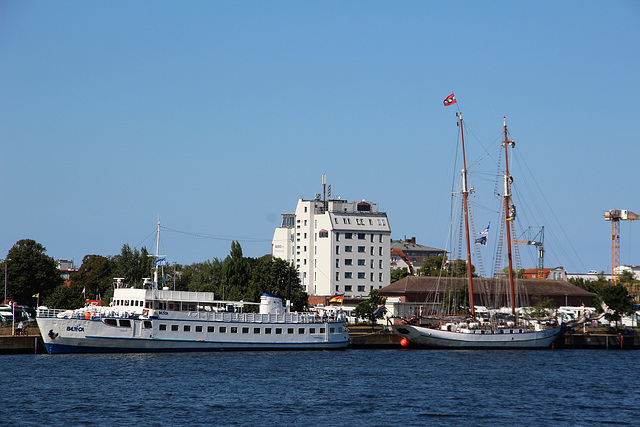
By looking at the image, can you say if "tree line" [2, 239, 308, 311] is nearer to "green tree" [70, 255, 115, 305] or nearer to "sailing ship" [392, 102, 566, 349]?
"green tree" [70, 255, 115, 305]

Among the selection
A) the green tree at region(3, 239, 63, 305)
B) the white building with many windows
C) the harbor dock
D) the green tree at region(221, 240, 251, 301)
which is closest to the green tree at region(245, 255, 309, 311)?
the green tree at region(221, 240, 251, 301)

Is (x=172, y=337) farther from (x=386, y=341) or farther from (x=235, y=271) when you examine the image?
(x=235, y=271)

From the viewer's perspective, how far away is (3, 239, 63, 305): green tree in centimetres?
9756

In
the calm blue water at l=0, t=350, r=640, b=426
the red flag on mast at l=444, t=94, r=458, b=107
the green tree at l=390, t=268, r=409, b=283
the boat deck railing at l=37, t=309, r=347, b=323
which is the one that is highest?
the red flag on mast at l=444, t=94, r=458, b=107

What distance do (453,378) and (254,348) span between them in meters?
23.6

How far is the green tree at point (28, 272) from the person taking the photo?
320 ft

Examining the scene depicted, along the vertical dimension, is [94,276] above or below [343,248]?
below

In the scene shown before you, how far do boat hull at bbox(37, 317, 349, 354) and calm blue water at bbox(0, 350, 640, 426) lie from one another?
6.30 ft

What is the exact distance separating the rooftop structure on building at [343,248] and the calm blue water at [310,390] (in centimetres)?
7293

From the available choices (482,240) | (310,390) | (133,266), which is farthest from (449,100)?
(133,266)

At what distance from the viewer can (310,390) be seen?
47.9m

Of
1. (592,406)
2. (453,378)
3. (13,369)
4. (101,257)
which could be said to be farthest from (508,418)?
(101,257)

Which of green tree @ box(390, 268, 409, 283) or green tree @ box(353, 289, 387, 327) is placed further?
green tree @ box(390, 268, 409, 283)

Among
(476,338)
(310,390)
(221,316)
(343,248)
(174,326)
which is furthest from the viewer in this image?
(343,248)
